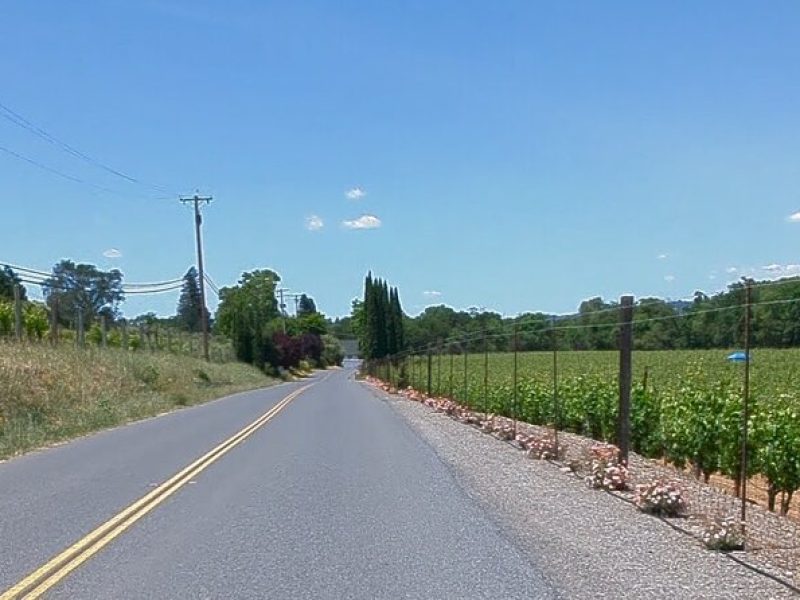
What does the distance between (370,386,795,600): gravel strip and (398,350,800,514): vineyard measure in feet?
7.57

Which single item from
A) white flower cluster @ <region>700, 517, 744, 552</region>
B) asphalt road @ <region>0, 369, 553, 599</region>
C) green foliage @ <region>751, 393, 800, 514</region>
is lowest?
asphalt road @ <region>0, 369, 553, 599</region>

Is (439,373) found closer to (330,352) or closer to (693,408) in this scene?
(693,408)

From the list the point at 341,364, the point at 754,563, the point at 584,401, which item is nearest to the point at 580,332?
the point at 584,401

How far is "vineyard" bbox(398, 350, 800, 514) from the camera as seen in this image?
14047 millimetres

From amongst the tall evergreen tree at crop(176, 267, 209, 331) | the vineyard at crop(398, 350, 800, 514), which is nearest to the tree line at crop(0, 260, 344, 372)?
the tall evergreen tree at crop(176, 267, 209, 331)

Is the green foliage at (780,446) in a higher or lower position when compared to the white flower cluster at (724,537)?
higher

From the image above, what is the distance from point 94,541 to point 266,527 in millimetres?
1769

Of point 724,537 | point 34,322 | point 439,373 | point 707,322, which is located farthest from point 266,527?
point 34,322

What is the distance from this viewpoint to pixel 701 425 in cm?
1659

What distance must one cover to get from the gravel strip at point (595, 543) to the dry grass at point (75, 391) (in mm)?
11189

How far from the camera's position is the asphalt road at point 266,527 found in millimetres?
8344

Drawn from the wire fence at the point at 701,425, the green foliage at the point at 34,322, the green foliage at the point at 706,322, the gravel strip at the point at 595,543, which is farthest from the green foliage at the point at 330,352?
the gravel strip at the point at 595,543

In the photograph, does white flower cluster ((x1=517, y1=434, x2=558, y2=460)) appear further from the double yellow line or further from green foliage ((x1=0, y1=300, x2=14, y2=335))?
green foliage ((x1=0, y1=300, x2=14, y2=335))

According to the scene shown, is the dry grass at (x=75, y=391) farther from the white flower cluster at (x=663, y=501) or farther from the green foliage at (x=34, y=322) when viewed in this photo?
the white flower cluster at (x=663, y=501)
